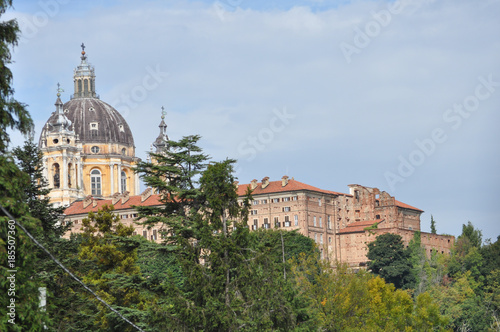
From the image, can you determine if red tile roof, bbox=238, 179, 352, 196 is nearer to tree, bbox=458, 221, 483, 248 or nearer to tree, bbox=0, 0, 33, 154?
tree, bbox=458, 221, 483, 248

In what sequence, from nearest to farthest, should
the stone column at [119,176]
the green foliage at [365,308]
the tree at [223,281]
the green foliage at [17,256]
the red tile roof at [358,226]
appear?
1. the green foliage at [17,256]
2. the tree at [223,281]
3. the green foliage at [365,308]
4. the red tile roof at [358,226]
5. the stone column at [119,176]

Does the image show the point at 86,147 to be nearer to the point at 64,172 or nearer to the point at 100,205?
the point at 64,172

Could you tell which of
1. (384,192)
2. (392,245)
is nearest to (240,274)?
(392,245)

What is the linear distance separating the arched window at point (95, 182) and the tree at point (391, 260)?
1922 inches

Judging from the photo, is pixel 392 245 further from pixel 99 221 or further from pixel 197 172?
pixel 197 172

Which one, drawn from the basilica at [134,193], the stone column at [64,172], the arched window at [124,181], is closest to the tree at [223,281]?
the basilica at [134,193]

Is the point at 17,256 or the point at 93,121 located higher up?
the point at 93,121

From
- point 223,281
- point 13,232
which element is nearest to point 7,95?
point 13,232

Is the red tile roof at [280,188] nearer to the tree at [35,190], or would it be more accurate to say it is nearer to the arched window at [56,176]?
the arched window at [56,176]

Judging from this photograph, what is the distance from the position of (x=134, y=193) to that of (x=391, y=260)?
52.8 m

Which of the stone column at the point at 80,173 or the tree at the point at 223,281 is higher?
the stone column at the point at 80,173

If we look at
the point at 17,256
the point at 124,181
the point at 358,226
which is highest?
the point at 124,181

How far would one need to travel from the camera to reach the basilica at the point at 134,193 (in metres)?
123

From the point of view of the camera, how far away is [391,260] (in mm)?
115938
